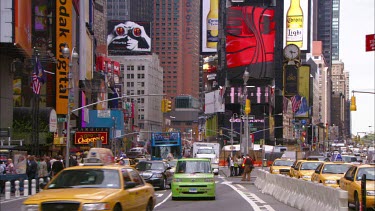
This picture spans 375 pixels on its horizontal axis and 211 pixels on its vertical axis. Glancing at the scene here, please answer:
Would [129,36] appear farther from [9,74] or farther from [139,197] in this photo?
[139,197]

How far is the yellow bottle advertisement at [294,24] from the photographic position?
150000 mm

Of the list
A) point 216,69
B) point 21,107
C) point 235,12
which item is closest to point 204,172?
point 21,107

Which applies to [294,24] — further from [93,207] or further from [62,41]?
[93,207]

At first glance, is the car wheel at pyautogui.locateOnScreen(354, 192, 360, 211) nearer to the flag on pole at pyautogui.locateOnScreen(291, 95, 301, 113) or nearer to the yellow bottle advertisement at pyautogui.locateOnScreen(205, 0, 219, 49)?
the yellow bottle advertisement at pyautogui.locateOnScreen(205, 0, 219, 49)

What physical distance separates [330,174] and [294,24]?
132003mm

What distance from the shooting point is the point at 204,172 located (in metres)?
23.7

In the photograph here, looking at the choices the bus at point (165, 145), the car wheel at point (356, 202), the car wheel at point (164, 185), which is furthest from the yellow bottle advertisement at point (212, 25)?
the car wheel at point (356, 202)

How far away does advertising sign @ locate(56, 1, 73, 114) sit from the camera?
6300 centimetres

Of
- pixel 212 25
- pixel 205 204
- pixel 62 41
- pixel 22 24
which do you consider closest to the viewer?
pixel 205 204

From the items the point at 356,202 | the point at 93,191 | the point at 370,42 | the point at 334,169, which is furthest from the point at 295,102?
the point at 93,191

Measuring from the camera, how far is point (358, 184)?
17.9m

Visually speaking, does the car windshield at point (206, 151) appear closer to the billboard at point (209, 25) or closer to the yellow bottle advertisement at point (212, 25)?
A: the billboard at point (209, 25)

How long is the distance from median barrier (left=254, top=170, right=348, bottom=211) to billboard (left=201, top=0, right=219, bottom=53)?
12633 cm

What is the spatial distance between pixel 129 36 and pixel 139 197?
140575 mm
